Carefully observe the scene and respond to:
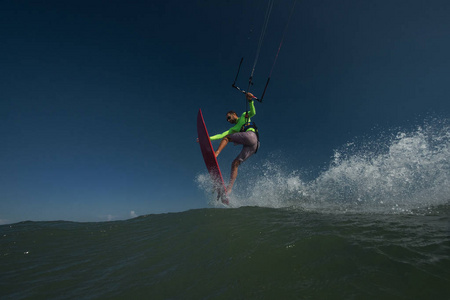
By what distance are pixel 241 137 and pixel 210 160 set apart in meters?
1.47

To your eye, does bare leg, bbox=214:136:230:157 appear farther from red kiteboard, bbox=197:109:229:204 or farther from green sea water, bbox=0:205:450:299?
green sea water, bbox=0:205:450:299

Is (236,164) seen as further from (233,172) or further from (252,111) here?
(252,111)

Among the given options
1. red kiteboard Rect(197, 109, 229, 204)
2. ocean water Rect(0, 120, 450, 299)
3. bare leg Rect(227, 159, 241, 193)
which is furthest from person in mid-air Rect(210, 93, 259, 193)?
ocean water Rect(0, 120, 450, 299)

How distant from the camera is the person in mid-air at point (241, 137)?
7.81m

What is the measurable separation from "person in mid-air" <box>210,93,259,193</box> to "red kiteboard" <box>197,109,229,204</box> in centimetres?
30

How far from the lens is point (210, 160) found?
7.84 metres

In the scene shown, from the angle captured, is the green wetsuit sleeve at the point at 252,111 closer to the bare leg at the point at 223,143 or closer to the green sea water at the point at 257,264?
the bare leg at the point at 223,143

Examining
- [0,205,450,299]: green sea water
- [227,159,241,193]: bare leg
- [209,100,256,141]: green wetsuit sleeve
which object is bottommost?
[0,205,450,299]: green sea water

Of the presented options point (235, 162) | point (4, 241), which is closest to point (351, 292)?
point (235, 162)

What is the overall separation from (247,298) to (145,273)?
1.61 metres

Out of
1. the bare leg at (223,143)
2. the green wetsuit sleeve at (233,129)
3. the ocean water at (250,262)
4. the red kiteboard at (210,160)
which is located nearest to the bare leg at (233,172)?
the red kiteboard at (210,160)

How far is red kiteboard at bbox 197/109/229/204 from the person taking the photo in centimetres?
752

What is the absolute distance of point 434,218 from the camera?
3949mm

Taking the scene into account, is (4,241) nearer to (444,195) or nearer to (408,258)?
(408,258)
